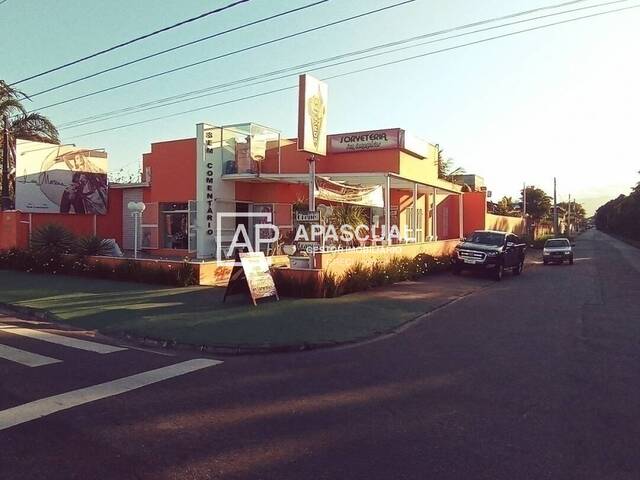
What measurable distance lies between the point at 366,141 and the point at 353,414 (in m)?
20.6

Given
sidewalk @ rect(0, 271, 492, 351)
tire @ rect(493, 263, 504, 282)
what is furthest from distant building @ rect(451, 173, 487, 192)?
sidewalk @ rect(0, 271, 492, 351)

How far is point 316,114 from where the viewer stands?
13.8 meters

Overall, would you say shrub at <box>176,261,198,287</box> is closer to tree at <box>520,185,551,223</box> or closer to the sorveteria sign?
the sorveteria sign

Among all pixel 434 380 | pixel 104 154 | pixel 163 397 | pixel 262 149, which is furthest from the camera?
pixel 104 154

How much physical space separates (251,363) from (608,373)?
15.2 ft

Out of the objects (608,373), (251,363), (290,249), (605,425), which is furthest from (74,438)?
(290,249)

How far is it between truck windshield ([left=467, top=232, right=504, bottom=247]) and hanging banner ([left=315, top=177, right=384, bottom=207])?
4.20 metres

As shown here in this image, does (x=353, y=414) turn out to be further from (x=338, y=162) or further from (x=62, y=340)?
(x=338, y=162)

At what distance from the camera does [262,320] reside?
9781mm

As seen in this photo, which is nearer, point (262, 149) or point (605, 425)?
point (605, 425)

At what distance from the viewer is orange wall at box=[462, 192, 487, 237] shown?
33.4 metres

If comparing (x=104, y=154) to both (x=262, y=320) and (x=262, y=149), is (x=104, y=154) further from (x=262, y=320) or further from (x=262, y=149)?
(x=262, y=320)

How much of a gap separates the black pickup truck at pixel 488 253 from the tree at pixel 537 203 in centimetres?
4511

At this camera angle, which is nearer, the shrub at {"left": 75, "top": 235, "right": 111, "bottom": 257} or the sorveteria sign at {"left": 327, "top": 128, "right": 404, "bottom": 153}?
the shrub at {"left": 75, "top": 235, "right": 111, "bottom": 257}
